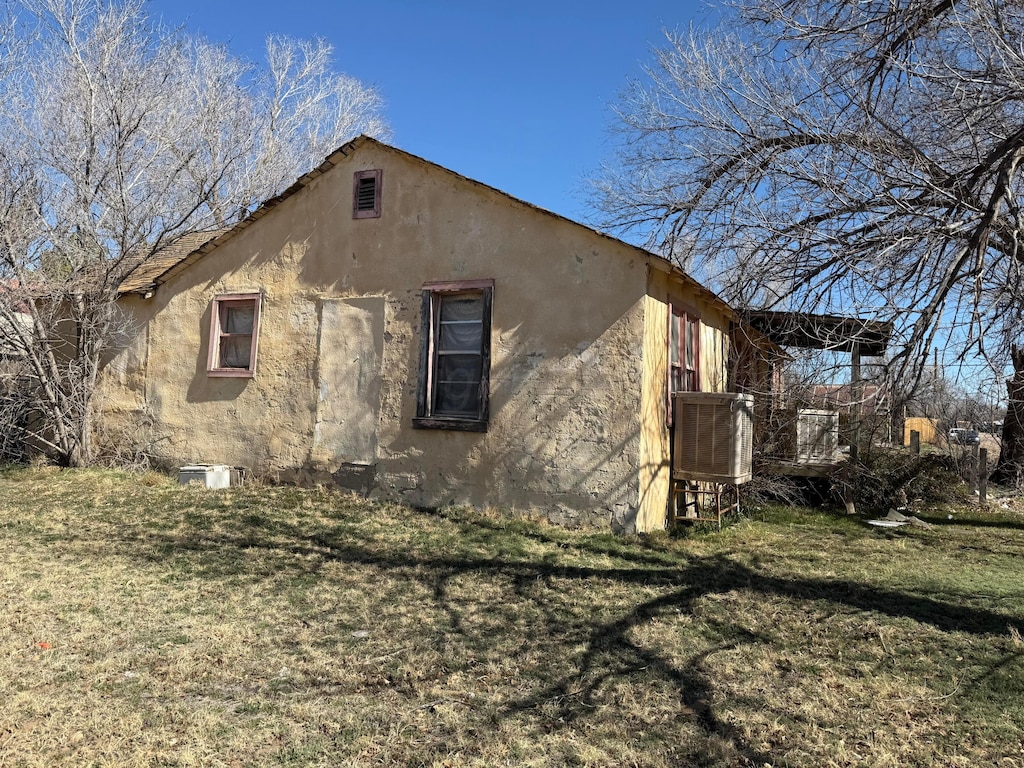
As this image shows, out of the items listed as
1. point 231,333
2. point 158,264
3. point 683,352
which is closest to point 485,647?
point 683,352

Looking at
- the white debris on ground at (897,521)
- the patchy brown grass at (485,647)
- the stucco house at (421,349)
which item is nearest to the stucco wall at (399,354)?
the stucco house at (421,349)

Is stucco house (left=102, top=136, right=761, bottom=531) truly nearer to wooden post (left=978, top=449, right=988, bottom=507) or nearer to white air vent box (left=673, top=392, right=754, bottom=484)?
white air vent box (left=673, top=392, right=754, bottom=484)

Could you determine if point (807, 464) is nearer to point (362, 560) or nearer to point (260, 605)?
point (362, 560)

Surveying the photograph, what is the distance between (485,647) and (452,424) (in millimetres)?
4531

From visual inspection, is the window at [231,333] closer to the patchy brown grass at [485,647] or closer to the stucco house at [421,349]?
the stucco house at [421,349]

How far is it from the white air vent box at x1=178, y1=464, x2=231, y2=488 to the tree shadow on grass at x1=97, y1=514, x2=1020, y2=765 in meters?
2.05

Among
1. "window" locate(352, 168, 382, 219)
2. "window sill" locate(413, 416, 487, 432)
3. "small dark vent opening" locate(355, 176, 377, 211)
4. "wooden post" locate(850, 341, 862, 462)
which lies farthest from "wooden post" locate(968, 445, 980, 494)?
"small dark vent opening" locate(355, 176, 377, 211)

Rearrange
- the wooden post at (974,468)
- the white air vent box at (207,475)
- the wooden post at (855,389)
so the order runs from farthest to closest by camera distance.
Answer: the wooden post at (974,468) → the white air vent box at (207,475) → the wooden post at (855,389)

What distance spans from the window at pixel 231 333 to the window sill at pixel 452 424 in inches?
126

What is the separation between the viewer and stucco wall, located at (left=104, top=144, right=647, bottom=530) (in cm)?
844

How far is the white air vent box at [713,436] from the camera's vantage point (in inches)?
341

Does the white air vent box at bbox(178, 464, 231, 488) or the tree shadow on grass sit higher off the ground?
the white air vent box at bbox(178, 464, 231, 488)

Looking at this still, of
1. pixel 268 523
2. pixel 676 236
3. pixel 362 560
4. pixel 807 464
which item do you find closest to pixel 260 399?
pixel 268 523

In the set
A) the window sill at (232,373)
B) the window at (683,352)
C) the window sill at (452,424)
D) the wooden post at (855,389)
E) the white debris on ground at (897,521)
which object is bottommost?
the white debris on ground at (897,521)
